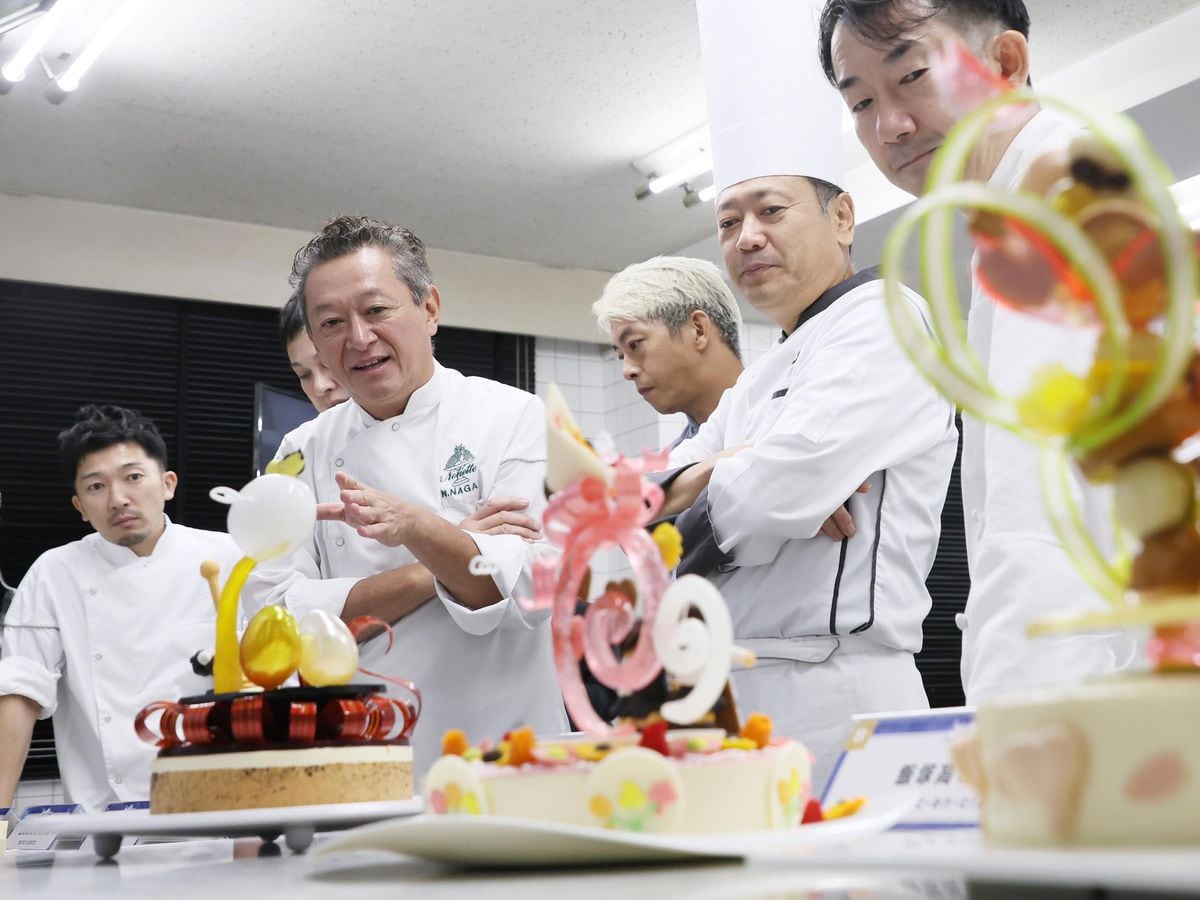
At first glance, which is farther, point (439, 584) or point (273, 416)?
point (273, 416)

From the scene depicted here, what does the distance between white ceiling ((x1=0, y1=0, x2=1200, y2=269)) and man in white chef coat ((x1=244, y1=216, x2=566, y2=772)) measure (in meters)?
1.92

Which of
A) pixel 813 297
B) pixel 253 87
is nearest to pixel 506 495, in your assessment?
pixel 813 297

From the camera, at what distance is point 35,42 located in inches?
140

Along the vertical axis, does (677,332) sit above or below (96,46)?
below

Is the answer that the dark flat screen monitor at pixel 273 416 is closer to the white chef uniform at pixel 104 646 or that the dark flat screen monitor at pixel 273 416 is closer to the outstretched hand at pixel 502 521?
the white chef uniform at pixel 104 646

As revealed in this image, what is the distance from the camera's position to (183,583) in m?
3.43

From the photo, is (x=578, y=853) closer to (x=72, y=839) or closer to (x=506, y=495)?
(x=72, y=839)

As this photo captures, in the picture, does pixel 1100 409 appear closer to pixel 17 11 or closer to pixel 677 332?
pixel 677 332

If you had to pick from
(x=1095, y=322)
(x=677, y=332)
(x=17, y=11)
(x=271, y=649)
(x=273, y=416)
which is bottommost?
(x=271, y=649)

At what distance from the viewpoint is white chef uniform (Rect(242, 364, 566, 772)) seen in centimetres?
187

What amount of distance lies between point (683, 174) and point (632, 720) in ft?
13.7

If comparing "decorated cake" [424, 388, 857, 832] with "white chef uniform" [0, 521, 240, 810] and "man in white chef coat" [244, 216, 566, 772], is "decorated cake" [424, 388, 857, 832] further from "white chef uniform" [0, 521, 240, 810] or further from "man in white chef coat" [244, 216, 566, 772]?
"white chef uniform" [0, 521, 240, 810]

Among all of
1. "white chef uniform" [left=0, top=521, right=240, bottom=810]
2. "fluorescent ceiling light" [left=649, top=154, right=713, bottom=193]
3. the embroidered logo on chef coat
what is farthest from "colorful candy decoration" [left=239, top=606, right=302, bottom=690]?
"fluorescent ceiling light" [left=649, top=154, right=713, bottom=193]

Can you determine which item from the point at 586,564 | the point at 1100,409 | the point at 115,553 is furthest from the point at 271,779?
the point at 115,553
